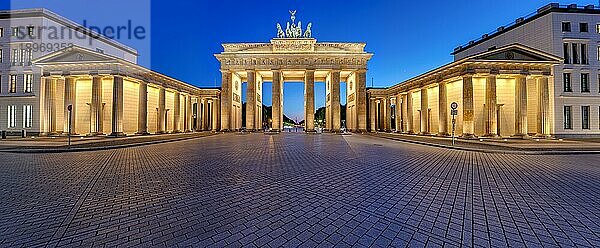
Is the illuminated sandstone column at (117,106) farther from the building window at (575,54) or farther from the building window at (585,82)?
the building window at (585,82)

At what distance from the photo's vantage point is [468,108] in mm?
26781

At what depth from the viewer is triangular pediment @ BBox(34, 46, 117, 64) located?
29188 millimetres

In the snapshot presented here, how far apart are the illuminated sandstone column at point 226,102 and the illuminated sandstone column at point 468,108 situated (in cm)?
3033

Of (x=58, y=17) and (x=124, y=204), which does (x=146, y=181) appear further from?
(x=58, y=17)

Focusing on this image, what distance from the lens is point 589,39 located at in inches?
1246

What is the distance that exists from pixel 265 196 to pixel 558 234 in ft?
14.6

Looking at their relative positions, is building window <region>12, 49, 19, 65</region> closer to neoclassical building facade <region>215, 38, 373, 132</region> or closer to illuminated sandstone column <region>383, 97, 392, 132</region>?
neoclassical building facade <region>215, 38, 373, 132</region>

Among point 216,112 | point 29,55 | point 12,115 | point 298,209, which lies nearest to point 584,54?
point 298,209

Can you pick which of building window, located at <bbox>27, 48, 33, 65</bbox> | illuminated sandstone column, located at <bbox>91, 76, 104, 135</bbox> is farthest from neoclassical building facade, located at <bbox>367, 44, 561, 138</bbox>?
building window, located at <bbox>27, 48, 33, 65</bbox>

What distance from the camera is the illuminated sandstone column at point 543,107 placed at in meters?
27.5

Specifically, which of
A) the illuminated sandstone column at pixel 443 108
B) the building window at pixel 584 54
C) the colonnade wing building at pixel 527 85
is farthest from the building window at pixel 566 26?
the illuminated sandstone column at pixel 443 108

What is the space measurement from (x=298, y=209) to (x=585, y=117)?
43.2 metres

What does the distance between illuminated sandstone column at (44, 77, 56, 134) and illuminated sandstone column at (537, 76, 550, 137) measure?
2048 inches

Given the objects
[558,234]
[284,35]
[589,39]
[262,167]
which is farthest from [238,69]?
[589,39]
